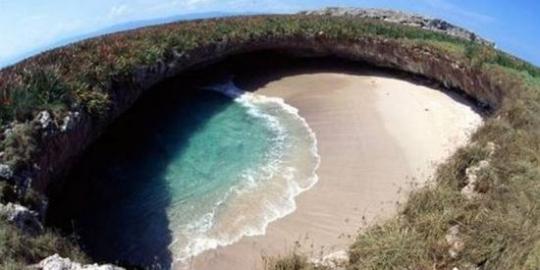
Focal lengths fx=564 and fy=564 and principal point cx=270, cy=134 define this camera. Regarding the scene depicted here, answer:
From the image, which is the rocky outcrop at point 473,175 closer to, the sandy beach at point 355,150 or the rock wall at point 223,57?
the sandy beach at point 355,150

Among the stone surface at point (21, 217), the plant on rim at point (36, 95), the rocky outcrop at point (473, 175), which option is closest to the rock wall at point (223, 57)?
the plant on rim at point (36, 95)

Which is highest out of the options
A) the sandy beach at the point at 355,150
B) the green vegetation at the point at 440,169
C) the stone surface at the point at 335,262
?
the green vegetation at the point at 440,169

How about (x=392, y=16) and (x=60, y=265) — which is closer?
(x=60, y=265)

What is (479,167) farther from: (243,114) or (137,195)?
(243,114)

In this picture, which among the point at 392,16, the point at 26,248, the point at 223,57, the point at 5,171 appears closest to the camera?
the point at 26,248

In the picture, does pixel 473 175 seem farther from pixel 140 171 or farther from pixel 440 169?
pixel 140 171

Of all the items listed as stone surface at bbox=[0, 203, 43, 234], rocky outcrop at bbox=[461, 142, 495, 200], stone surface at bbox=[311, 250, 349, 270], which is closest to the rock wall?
stone surface at bbox=[0, 203, 43, 234]

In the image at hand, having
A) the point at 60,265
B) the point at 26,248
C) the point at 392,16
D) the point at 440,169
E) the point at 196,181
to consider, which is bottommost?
the point at 196,181

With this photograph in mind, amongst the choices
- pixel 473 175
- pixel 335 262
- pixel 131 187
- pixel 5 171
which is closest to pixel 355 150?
pixel 473 175
